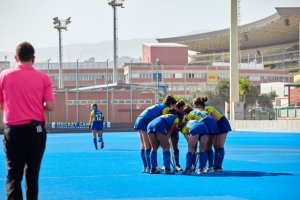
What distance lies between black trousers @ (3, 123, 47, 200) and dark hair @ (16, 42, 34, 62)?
0.71 metres

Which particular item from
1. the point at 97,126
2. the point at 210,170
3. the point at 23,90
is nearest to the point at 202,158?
the point at 210,170

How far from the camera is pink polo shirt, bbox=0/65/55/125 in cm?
789

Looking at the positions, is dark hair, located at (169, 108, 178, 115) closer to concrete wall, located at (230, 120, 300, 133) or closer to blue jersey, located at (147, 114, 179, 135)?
blue jersey, located at (147, 114, 179, 135)

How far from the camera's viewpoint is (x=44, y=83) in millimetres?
7941

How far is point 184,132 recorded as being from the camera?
1628 centimetres

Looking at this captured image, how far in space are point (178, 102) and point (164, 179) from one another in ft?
7.08

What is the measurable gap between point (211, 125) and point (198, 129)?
65 centimetres

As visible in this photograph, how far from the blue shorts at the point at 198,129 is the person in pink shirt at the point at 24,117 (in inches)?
323

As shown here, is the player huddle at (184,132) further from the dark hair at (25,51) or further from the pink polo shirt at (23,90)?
the dark hair at (25,51)

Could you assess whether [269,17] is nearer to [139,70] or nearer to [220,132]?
[139,70]

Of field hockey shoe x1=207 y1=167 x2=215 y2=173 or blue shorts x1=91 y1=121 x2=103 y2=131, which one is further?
blue shorts x1=91 y1=121 x2=103 y2=131

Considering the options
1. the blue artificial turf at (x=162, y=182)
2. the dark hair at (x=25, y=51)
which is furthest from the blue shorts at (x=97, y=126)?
the dark hair at (x=25, y=51)

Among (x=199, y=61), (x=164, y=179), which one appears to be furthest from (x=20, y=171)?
(x=199, y=61)

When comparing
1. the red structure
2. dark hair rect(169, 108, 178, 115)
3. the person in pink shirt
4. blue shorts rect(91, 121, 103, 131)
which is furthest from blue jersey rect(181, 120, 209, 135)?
the red structure
